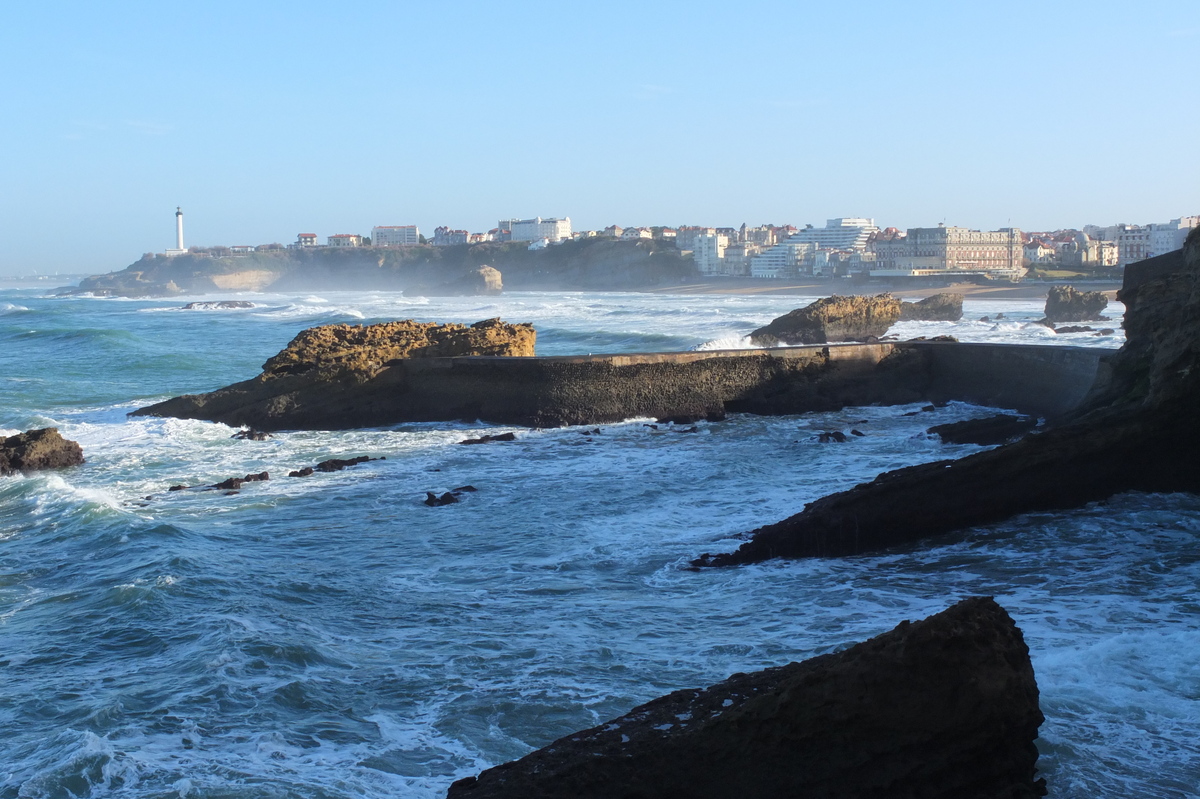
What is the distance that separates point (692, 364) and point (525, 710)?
12748mm

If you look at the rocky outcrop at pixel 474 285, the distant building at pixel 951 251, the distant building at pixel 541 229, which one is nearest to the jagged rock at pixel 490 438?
the distant building at pixel 951 251

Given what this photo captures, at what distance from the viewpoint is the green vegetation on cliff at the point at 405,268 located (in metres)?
106

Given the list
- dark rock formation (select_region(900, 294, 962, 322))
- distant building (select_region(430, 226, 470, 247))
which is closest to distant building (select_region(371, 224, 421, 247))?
distant building (select_region(430, 226, 470, 247))

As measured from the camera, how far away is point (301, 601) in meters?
8.20

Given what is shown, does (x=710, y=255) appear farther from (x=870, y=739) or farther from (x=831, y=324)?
(x=870, y=739)

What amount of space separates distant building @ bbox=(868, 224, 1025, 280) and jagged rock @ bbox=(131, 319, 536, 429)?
231ft

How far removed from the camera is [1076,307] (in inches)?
1474

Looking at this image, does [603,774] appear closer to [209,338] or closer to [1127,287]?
[1127,287]

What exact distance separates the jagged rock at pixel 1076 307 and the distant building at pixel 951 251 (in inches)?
1863

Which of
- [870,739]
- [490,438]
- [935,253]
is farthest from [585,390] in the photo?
[935,253]

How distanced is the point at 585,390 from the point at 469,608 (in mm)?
9887

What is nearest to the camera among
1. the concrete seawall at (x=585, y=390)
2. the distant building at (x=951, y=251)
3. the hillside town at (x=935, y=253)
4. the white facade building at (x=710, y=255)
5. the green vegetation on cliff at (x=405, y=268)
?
the concrete seawall at (x=585, y=390)

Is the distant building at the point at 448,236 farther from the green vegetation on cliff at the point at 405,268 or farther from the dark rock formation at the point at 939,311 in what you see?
the dark rock formation at the point at 939,311

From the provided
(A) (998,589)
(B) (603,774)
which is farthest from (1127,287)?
(B) (603,774)
